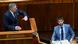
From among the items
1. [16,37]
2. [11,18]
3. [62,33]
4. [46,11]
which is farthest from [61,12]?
[16,37]

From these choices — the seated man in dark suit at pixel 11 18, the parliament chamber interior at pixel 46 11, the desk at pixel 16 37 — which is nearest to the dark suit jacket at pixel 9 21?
the seated man in dark suit at pixel 11 18

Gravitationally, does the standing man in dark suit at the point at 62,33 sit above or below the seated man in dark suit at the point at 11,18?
below

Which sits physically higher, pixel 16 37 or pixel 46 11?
pixel 46 11

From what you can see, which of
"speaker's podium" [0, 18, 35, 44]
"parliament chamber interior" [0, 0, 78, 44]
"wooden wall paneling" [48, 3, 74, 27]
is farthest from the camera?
"wooden wall paneling" [48, 3, 74, 27]

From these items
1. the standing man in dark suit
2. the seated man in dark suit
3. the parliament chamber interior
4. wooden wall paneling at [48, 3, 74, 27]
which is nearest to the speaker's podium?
the seated man in dark suit

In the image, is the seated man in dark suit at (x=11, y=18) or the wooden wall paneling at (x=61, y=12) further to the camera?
the wooden wall paneling at (x=61, y=12)

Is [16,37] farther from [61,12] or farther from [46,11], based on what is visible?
[61,12]

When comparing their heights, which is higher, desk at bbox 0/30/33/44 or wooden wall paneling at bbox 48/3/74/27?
wooden wall paneling at bbox 48/3/74/27

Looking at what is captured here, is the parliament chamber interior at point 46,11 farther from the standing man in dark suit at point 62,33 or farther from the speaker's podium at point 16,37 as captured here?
the speaker's podium at point 16,37

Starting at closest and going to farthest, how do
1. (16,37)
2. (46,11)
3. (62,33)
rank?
(16,37), (62,33), (46,11)

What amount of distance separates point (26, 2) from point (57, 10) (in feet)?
2.70

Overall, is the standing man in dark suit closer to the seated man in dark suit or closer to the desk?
the desk

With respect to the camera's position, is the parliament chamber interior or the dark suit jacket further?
the parliament chamber interior

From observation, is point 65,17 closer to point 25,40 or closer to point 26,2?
point 26,2
